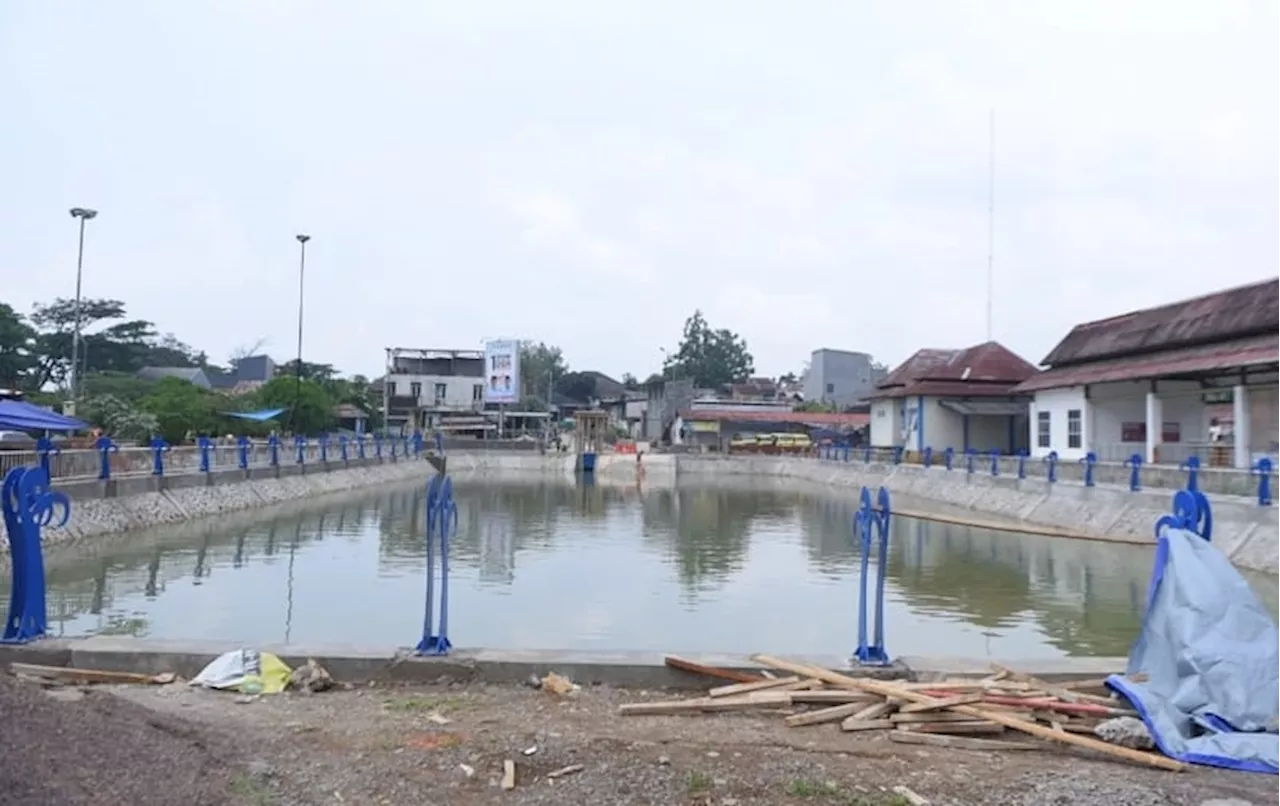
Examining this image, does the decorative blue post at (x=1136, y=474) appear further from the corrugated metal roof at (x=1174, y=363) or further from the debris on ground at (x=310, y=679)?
the debris on ground at (x=310, y=679)

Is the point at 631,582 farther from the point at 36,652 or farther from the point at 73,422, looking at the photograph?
the point at 73,422

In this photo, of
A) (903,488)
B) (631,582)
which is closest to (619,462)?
(903,488)

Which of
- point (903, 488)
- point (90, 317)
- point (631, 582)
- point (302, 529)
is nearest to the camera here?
point (631, 582)

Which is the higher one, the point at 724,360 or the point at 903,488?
the point at 724,360

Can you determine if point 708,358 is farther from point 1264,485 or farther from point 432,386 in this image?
point 1264,485

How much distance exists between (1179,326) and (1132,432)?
136 inches

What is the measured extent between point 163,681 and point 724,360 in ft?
290

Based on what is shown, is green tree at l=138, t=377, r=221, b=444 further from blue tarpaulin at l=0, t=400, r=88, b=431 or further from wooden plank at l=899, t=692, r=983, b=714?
wooden plank at l=899, t=692, r=983, b=714

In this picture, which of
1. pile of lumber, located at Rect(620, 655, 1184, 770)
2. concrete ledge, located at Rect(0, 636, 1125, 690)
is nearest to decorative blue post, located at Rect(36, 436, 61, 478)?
concrete ledge, located at Rect(0, 636, 1125, 690)

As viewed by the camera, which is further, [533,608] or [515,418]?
[515,418]

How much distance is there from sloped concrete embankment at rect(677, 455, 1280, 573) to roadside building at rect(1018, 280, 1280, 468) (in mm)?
3365

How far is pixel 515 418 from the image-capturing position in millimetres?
66875

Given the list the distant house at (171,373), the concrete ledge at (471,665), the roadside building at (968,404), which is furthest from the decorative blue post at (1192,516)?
the distant house at (171,373)

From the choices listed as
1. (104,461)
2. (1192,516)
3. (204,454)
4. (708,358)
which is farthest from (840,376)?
(1192,516)
